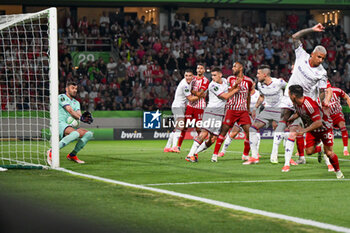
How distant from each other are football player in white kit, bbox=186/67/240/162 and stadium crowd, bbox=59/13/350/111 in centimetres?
1214

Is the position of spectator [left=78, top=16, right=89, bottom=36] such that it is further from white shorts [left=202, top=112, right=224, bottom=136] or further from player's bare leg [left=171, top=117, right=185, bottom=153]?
white shorts [left=202, top=112, right=224, bottom=136]

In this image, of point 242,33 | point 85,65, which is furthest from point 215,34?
point 85,65

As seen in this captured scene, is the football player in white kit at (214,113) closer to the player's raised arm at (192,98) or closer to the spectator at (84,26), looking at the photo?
the player's raised arm at (192,98)

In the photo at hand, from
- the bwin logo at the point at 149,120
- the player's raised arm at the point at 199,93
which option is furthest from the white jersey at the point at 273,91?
the bwin logo at the point at 149,120

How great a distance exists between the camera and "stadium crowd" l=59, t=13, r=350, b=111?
93.5 feet

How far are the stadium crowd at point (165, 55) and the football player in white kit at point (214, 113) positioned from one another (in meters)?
12.1

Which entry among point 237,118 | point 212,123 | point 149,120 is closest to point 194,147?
point 212,123

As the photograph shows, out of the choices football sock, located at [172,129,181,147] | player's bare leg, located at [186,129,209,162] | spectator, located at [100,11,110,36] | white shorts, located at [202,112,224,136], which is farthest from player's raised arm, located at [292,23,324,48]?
spectator, located at [100,11,110,36]

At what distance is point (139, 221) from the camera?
6.13m

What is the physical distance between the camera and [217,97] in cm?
1476

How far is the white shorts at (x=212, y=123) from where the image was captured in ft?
46.7

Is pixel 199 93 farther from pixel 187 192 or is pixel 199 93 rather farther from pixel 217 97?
pixel 187 192

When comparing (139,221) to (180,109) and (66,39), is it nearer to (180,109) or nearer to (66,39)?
(180,109)

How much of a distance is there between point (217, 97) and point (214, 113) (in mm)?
645
